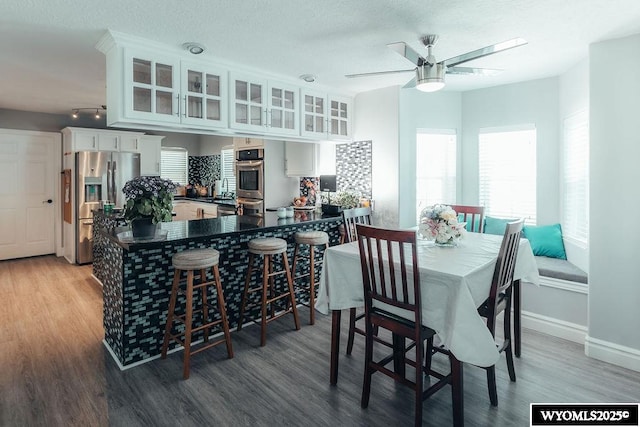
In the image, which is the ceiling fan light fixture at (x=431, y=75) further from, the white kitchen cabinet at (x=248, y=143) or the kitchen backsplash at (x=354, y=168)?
the white kitchen cabinet at (x=248, y=143)

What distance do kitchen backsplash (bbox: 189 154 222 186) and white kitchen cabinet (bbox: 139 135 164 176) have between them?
1.16m

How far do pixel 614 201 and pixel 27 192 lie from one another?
7.78 metres

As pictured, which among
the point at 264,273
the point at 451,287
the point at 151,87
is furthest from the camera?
the point at 264,273

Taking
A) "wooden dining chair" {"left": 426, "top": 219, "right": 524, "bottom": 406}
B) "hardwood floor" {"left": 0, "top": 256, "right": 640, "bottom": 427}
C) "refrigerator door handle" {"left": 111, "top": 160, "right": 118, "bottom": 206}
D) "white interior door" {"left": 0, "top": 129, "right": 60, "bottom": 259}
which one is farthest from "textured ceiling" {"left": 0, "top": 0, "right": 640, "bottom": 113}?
"white interior door" {"left": 0, "top": 129, "right": 60, "bottom": 259}

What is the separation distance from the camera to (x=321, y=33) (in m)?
2.71

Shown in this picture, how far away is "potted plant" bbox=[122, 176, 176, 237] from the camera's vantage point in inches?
104

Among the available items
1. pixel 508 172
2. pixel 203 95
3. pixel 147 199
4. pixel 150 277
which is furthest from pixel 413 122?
pixel 150 277

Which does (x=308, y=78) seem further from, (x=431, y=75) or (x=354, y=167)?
(x=431, y=75)

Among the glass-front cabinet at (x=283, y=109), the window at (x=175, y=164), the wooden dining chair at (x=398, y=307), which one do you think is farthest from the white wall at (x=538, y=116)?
the window at (x=175, y=164)

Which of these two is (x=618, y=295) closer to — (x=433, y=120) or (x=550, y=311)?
(x=550, y=311)

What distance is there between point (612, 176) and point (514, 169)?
4.98 feet

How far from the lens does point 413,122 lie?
432 cm

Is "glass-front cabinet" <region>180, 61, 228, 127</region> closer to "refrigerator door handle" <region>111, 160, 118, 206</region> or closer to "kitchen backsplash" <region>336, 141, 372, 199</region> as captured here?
"kitchen backsplash" <region>336, 141, 372, 199</region>

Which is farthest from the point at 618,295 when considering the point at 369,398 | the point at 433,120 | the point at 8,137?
the point at 8,137
